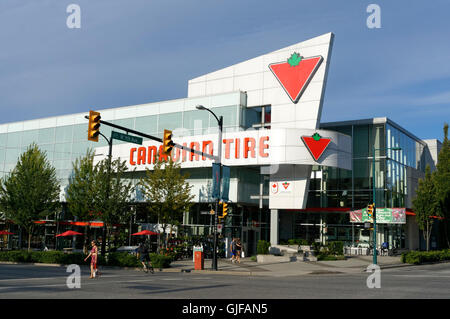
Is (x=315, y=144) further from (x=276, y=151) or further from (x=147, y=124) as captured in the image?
(x=147, y=124)

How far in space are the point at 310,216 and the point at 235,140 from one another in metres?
14.7

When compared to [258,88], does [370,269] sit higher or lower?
lower

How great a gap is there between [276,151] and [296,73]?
750cm

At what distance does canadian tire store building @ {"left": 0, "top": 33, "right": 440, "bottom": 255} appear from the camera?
39469 millimetres

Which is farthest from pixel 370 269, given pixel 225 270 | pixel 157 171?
pixel 157 171

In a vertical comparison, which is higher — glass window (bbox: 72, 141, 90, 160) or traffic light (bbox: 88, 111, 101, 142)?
glass window (bbox: 72, 141, 90, 160)

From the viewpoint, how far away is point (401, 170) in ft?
166

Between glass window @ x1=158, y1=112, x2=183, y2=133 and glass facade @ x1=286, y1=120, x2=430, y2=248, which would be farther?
glass facade @ x1=286, y1=120, x2=430, y2=248

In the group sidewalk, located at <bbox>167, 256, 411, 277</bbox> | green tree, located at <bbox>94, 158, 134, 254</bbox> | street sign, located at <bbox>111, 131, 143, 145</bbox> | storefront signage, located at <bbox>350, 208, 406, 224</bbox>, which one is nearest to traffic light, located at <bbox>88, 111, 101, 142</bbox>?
street sign, located at <bbox>111, 131, 143, 145</bbox>

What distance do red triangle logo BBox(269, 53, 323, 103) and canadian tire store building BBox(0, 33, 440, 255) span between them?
9 cm

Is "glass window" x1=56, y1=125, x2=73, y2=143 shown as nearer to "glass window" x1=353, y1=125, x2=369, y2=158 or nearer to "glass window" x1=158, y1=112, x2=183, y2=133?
"glass window" x1=158, y1=112, x2=183, y2=133

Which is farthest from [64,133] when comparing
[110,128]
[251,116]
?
[251,116]

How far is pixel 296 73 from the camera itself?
133 feet
